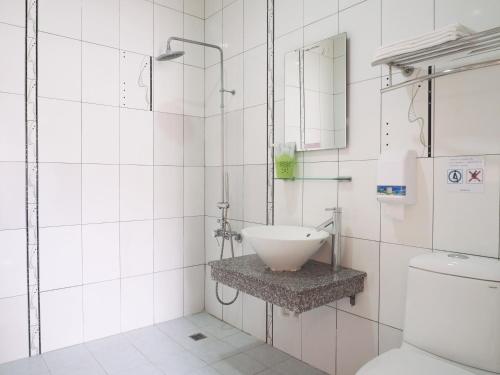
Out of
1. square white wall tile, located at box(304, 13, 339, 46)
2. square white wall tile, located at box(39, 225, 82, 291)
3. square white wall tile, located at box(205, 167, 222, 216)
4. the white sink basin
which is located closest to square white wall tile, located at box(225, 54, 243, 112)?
square white wall tile, located at box(205, 167, 222, 216)

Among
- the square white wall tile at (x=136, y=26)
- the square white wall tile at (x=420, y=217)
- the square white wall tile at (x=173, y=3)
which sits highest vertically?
the square white wall tile at (x=173, y=3)

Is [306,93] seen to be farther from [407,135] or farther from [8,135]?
[8,135]

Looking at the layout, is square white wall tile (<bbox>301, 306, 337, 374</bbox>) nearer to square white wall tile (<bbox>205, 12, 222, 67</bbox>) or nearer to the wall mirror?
the wall mirror

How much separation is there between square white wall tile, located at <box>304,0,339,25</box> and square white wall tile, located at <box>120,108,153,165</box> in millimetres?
1297

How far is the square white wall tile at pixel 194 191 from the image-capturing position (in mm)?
2869

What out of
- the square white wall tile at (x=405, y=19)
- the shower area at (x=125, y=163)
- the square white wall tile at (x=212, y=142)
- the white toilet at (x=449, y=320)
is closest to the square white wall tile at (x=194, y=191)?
the shower area at (x=125, y=163)

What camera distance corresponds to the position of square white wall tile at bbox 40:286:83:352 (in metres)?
2.26

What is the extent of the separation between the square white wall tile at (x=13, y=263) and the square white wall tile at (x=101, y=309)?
383 millimetres

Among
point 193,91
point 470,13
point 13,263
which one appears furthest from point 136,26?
point 470,13

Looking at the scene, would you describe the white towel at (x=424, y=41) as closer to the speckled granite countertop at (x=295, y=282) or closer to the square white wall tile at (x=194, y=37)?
the speckled granite countertop at (x=295, y=282)

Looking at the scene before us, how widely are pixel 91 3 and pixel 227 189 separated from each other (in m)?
1.55

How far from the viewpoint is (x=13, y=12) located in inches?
83.9

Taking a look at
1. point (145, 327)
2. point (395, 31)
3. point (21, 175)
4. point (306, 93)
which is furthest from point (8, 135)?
point (395, 31)

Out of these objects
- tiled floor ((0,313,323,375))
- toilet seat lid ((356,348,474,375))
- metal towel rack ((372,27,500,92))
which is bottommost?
tiled floor ((0,313,323,375))
